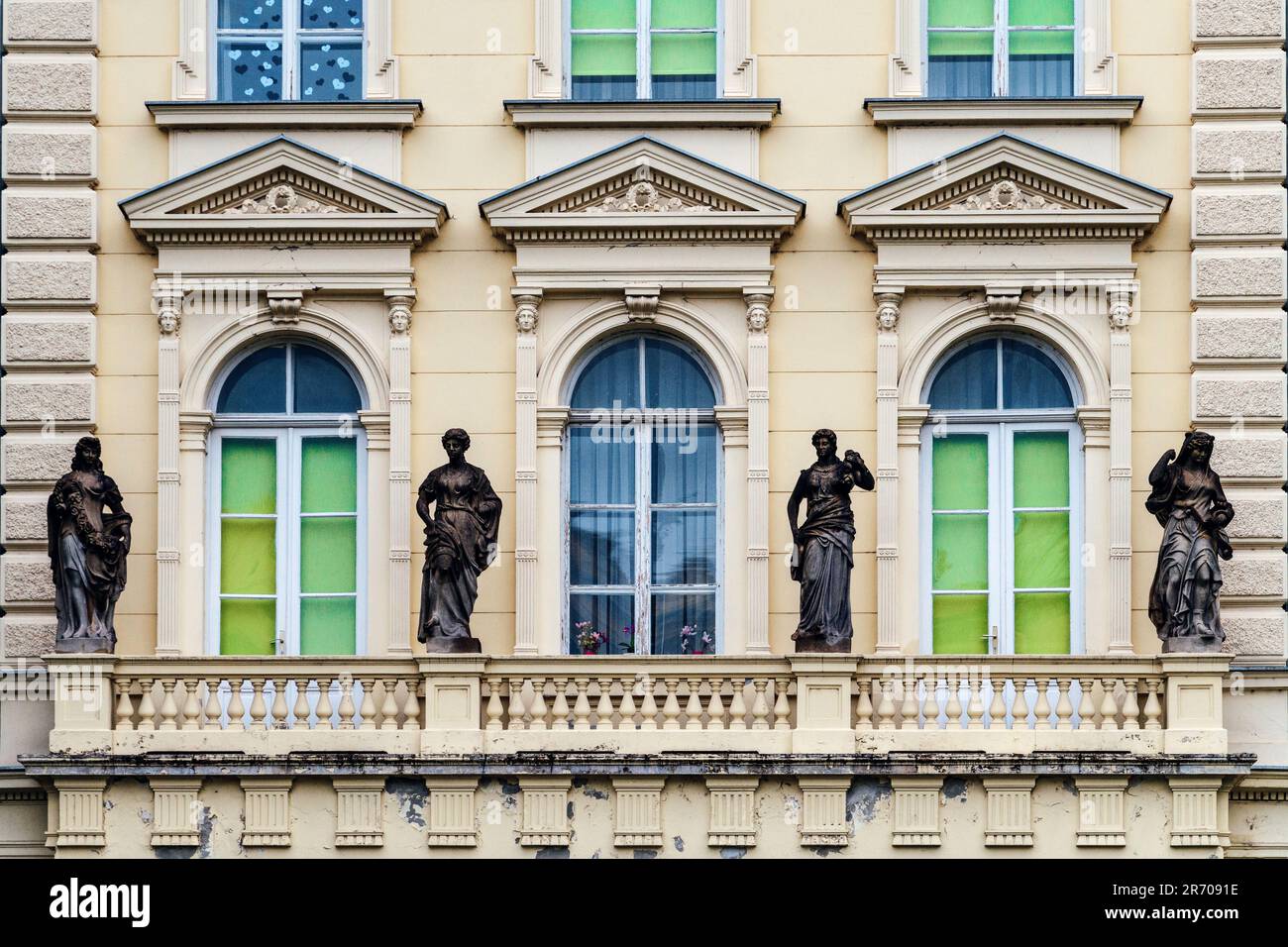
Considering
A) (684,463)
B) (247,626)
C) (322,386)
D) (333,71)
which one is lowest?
(247,626)

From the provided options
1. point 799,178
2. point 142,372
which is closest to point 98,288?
point 142,372

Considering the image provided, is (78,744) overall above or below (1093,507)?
below

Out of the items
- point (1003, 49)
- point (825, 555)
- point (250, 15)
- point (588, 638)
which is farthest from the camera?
point (250, 15)

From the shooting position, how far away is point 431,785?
80.2 feet

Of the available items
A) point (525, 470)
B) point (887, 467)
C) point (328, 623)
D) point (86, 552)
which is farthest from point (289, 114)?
point (887, 467)

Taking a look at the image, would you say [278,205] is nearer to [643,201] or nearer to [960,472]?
[643,201]

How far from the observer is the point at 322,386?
26.5 m

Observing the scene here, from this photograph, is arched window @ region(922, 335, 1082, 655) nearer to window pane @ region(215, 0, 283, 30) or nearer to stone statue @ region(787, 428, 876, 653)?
stone statue @ region(787, 428, 876, 653)

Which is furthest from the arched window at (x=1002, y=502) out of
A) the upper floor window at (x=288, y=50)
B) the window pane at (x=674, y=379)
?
the upper floor window at (x=288, y=50)

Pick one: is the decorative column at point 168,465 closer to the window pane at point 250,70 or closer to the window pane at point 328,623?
the window pane at point 328,623

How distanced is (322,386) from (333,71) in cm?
293

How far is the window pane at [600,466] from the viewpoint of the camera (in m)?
26.2
